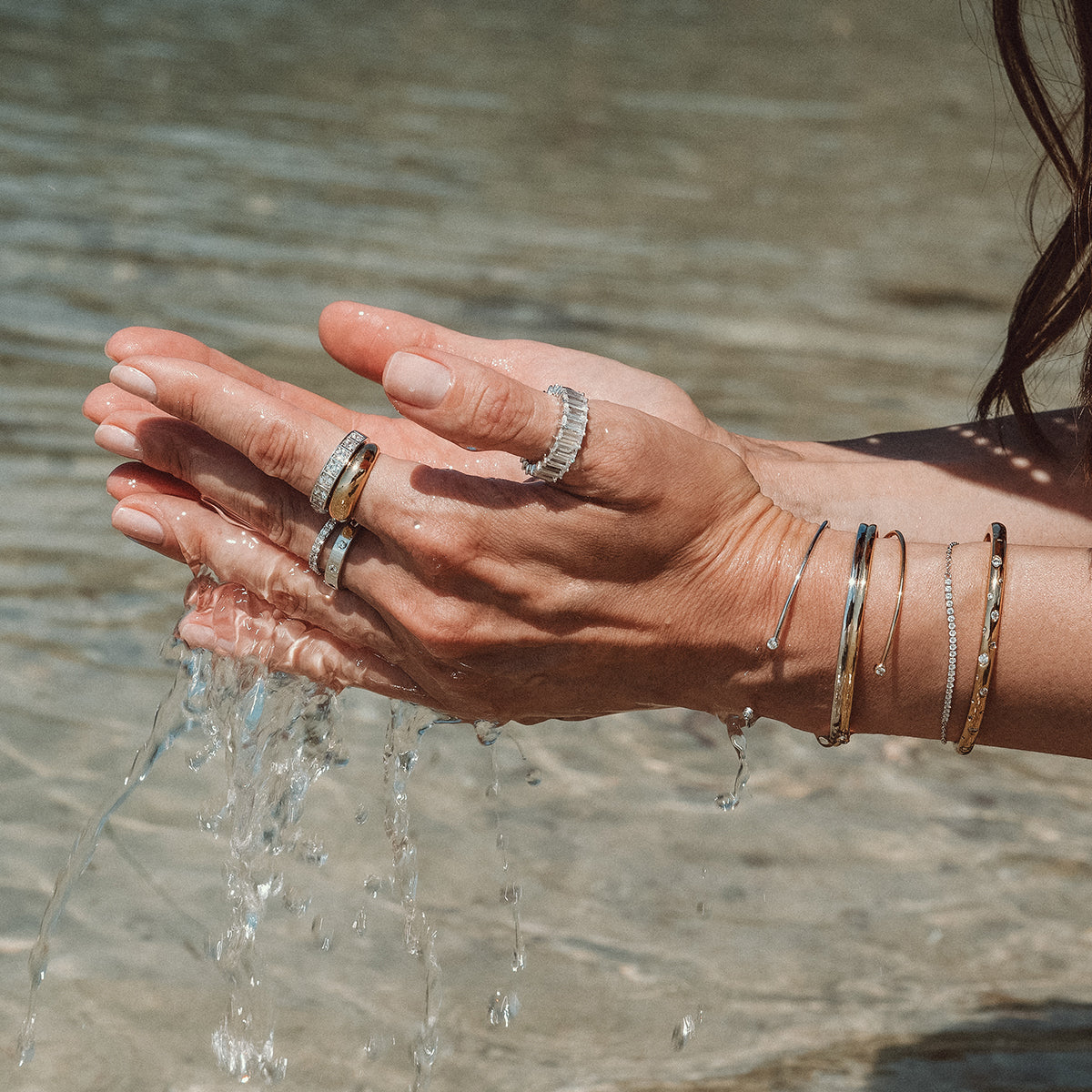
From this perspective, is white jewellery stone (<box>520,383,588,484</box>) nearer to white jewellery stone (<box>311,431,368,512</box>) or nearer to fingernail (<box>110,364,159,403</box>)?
white jewellery stone (<box>311,431,368,512</box>)

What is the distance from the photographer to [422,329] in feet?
7.32

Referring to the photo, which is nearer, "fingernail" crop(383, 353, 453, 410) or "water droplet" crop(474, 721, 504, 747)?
"fingernail" crop(383, 353, 453, 410)

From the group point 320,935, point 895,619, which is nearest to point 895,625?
point 895,619

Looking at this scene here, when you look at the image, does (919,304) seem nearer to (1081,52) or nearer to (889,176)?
(889,176)

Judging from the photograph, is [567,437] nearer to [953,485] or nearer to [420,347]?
[420,347]

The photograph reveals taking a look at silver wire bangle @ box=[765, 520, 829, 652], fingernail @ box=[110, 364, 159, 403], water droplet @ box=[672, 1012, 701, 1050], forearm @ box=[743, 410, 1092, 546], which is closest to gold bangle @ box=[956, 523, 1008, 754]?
silver wire bangle @ box=[765, 520, 829, 652]

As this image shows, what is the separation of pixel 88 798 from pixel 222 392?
1468 millimetres

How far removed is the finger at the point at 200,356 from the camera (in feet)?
7.13

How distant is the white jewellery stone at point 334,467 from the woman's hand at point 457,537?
15 mm

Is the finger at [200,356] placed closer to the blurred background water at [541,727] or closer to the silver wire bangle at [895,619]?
the silver wire bangle at [895,619]

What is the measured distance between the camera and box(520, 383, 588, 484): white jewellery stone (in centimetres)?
179

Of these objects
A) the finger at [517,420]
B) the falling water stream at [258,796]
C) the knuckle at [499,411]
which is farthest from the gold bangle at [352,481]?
the falling water stream at [258,796]

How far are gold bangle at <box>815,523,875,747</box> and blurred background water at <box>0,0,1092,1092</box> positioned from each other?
2.91 ft

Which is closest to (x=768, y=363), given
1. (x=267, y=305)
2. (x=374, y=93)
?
(x=267, y=305)
